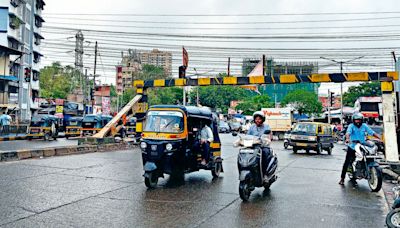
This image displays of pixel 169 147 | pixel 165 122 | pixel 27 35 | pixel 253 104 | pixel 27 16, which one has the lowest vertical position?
pixel 169 147

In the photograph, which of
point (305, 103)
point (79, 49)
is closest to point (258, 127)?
point (79, 49)

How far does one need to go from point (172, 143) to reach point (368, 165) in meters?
4.87

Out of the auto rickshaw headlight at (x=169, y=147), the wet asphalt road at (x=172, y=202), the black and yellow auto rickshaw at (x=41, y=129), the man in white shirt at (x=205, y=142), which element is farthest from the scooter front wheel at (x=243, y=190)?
the black and yellow auto rickshaw at (x=41, y=129)

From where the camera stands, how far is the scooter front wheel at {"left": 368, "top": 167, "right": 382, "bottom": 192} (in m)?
8.65

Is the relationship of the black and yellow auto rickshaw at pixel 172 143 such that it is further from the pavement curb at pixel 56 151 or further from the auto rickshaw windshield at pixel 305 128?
the auto rickshaw windshield at pixel 305 128

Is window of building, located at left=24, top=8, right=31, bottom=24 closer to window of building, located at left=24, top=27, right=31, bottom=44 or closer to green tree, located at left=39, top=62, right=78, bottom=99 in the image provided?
window of building, located at left=24, top=27, right=31, bottom=44

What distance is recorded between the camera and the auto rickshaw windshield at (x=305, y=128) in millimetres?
21000

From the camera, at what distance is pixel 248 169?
24.4ft

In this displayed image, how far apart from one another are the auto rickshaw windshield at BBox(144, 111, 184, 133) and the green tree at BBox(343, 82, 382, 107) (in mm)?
62656

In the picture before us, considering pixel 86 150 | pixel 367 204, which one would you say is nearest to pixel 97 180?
pixel 367 204

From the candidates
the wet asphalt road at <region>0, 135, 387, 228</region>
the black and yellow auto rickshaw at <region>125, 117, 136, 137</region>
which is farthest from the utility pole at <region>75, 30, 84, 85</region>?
the wet asphalt road at <region>0, 135, 387, 228</region>

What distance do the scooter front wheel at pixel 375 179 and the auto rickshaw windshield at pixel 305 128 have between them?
39.6ft

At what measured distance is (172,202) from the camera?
719 cm

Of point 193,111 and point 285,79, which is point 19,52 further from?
point 193,111
